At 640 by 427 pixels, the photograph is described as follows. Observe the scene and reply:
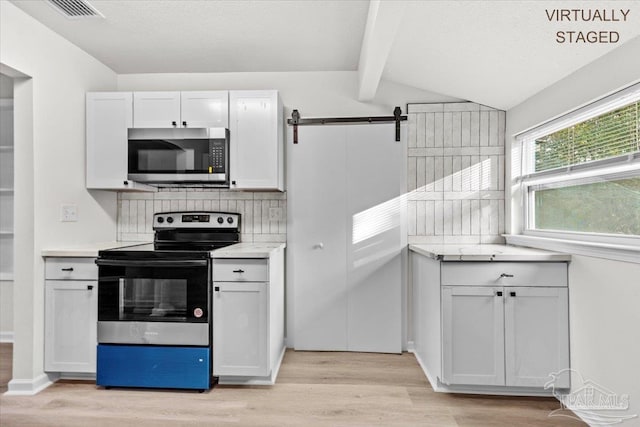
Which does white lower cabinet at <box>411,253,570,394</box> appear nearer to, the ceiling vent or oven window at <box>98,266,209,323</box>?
oven window at <box>98,266,209,323</box>

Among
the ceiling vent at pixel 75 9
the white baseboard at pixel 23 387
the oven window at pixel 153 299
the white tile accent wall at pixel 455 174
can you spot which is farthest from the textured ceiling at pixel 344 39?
the white baseboard at pixel 23 387

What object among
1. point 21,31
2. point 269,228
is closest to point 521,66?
point 269,228

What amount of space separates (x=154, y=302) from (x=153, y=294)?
53 millimetres

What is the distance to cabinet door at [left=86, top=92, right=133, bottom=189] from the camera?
292 cm

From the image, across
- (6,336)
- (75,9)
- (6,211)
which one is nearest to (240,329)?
(75,9)

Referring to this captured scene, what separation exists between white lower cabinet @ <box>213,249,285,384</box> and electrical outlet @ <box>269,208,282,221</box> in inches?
32.1

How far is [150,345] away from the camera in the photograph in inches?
96.3

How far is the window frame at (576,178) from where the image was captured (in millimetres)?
1845

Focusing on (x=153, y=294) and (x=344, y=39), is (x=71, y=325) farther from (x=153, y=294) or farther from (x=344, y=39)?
(x=344, y=39)

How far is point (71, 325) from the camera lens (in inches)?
99.3

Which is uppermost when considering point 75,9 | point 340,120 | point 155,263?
point 75,9

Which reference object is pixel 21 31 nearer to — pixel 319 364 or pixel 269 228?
pixel 269 228

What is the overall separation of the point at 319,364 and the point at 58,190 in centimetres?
227

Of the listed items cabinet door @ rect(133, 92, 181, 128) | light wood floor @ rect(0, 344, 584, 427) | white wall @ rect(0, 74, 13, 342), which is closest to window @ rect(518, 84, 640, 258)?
light wood floor @ rect(0, 344, 584, 427)
